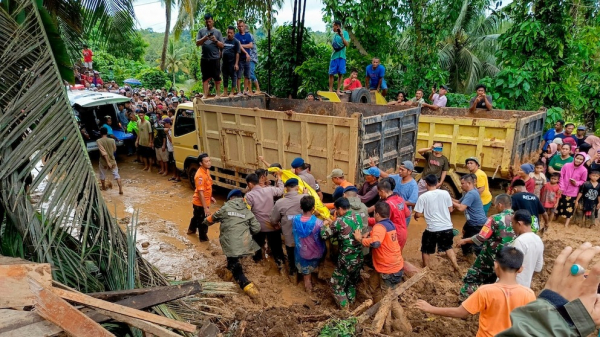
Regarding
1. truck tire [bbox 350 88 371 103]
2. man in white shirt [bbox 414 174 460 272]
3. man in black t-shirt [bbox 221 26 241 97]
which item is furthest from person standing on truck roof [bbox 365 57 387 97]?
man in white shirt [bbox 414 174 460 272]

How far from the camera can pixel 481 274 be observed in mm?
4062

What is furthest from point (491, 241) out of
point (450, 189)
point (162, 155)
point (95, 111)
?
point (95, 111)

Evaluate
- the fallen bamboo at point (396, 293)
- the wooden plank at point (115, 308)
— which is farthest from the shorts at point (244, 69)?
the wooden plank at point (115, 308)

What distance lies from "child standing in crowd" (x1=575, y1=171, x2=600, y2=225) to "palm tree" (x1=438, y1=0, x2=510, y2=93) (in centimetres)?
1029

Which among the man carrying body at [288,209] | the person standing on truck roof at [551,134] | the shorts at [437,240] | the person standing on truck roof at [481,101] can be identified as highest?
the person standing on truck roof at [481,101]

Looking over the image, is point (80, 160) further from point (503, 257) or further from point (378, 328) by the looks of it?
point (503, 257)

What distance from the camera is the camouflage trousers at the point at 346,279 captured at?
4262 mm

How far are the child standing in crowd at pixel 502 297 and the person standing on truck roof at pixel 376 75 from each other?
7.83 m

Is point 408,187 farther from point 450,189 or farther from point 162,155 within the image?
point 162,155

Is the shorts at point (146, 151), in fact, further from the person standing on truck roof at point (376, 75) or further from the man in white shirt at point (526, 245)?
the man in white shirt at point (526, 245)

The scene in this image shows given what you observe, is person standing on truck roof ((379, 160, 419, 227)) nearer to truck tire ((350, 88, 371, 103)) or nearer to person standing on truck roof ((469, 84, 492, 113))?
truck tire ((350, 88, 371, 103))

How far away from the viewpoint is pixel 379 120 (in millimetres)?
5863

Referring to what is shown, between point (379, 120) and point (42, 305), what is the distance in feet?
15.6

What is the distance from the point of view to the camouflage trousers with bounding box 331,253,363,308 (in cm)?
426
